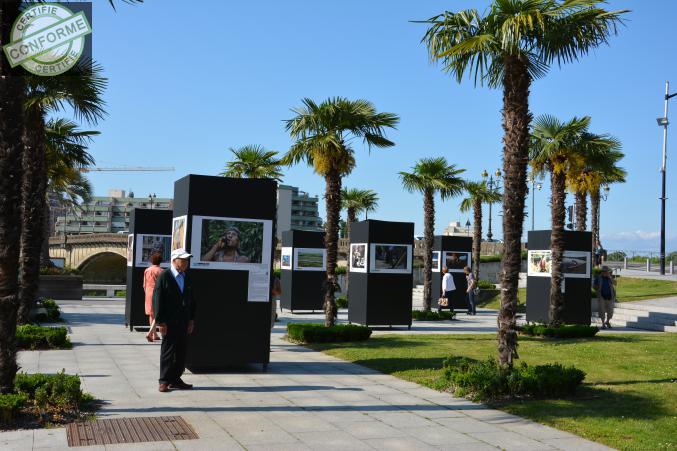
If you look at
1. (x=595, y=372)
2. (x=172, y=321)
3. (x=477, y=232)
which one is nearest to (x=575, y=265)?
(x=595, y=372)

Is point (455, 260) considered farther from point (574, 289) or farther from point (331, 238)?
point (331, 238)

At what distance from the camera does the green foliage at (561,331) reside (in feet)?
59.5

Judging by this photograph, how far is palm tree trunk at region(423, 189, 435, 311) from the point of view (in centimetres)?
2678

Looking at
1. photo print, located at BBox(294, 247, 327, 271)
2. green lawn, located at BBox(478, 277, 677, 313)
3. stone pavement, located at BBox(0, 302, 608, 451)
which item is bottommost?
stone pavement, located at BBox(0, 302, 608, 451)

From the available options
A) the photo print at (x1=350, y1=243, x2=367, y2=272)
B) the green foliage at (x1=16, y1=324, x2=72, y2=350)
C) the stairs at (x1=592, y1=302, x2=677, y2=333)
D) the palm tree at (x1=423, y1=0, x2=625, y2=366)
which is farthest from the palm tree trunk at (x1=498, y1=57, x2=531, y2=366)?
the stairs at (x1=592, y1=302, x2=677, y2=333)

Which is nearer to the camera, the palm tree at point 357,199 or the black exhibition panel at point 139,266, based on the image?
the black exhibition panel at point 139,266

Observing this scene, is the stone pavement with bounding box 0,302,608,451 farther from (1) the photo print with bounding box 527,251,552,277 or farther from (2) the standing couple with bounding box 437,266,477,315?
(2) the standing couple with bounding box 437,266,477,315

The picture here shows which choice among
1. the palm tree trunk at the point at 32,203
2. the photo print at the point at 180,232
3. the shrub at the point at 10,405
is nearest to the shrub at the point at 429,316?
the palm tree trunk at the point at 32,203

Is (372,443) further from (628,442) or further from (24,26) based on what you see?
(24,26)

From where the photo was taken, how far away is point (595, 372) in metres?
12.4

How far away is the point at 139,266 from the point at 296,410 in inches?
434

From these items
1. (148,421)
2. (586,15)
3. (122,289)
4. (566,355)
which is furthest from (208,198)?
(122,289)

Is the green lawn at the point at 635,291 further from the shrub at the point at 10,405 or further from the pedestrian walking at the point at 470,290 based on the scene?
the shrub at the point at 10,405

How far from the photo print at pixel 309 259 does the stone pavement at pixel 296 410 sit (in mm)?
15408
